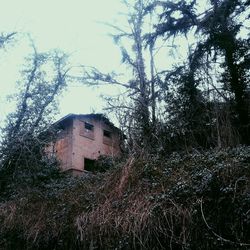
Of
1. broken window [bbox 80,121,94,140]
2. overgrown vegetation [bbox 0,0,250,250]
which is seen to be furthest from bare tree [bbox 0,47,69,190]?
broken window [bbox 80,121,94,140]

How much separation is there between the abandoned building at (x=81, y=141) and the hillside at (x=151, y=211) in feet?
41.4

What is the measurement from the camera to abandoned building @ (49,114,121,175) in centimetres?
2273

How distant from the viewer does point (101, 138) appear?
25.5 meters

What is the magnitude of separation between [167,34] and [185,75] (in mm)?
1689

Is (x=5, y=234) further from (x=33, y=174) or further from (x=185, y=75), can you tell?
(x=185, y=75)

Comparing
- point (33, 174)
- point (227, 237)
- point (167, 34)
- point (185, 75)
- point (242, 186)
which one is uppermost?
point (167, 34)

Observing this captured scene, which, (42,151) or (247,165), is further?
(42,151)

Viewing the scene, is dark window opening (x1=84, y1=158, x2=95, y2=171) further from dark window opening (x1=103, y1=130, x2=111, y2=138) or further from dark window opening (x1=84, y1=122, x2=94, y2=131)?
dark window opening (x1=103, y1=130, x2=111, y2=138)

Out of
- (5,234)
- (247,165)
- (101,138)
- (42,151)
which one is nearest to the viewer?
(247,165)

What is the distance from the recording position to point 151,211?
6820 mm

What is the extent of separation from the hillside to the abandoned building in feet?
41.4

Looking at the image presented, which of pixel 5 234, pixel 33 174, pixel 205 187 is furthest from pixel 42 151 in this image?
pixel 205 187

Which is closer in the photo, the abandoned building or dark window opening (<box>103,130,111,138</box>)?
the abandoned building

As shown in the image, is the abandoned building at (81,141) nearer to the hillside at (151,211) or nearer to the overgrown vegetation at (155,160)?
the overgrown vegetation at (155,160)
